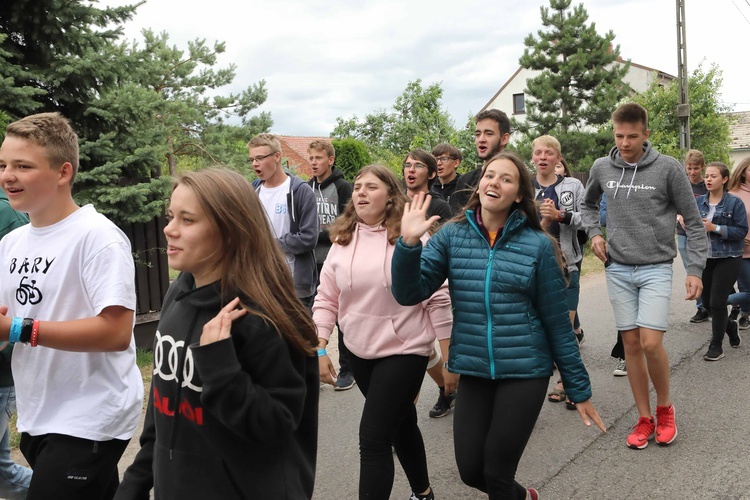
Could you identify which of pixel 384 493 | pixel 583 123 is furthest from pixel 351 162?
pixel 583 123

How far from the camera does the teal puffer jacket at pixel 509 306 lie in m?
3.25

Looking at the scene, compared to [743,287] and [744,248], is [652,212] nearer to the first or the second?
[744,248]

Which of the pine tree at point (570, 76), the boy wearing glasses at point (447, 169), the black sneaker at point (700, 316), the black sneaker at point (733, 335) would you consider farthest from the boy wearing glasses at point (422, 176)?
the pine tree at point (570, 76)

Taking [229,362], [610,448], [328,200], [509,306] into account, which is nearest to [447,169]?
[328,200]

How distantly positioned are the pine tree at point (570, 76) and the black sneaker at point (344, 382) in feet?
85.1

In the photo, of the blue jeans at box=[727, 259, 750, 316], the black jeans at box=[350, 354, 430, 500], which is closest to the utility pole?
the blue jeans at box=[727, 259, 750, 316]

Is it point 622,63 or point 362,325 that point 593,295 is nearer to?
point 362,325

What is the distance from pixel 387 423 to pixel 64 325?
1.55 m

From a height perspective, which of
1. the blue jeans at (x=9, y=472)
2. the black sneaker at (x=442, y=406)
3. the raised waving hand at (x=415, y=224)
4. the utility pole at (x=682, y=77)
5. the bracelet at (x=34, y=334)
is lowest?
the black sneaker at (x=442, y=406)

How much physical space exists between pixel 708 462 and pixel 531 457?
107 centimetres

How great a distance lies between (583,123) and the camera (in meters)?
33.1

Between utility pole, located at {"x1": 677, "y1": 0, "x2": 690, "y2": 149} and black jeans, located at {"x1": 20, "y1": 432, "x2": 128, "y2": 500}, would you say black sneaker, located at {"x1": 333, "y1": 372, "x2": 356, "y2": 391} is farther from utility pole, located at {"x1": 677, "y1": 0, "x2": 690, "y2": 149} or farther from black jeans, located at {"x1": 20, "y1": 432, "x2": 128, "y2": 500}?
utility pole, located at {"x1": 677, "y1": 0, "x2": 690, "y2": 149}

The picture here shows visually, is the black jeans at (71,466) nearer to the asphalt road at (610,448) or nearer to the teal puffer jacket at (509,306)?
the teal puffer jacket at (509,306)

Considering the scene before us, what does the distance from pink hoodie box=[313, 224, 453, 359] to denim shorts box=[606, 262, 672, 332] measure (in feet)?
5.50
